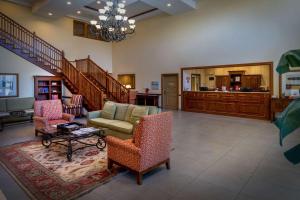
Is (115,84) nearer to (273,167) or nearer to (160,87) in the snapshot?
(160,87)

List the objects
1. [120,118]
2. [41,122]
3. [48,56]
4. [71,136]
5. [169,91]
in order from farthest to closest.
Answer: [169,91] < [48,56] < [120,118] < [41,122] < [71,136]

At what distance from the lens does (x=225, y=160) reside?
156 inches

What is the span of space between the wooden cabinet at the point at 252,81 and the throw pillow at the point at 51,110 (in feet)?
33.0

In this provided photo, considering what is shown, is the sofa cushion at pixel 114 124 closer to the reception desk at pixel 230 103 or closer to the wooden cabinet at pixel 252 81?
the reception desk at pixel 230 103

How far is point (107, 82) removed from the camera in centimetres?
924

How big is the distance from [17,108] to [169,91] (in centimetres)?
720

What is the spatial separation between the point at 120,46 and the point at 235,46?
742 cm

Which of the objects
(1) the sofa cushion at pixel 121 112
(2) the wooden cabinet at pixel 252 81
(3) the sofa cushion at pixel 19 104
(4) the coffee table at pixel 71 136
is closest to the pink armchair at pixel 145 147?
(4) the coffee table at pixel 71 136

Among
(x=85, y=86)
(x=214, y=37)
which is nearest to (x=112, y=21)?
(x=85, y=86)

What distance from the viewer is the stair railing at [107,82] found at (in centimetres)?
873

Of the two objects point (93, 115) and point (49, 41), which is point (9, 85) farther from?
point (93, 115)

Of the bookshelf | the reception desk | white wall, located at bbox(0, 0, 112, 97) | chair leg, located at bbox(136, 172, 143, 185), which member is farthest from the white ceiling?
chair leg, located at bbox(136, 172, 143, 185)

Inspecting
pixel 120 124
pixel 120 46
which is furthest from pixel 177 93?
pixel 120 124

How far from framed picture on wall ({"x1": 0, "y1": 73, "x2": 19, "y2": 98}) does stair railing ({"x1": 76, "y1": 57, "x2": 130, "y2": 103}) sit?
2800 millimetres
